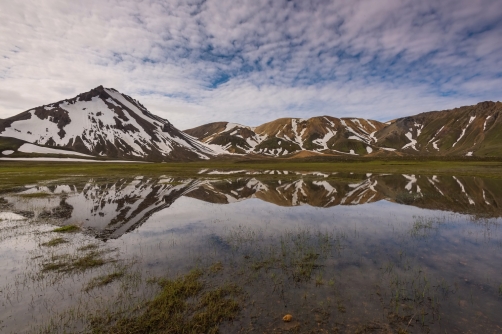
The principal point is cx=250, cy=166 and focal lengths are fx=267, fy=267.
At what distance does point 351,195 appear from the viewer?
44.2 metres

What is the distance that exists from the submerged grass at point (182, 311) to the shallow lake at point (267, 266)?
0.13 m

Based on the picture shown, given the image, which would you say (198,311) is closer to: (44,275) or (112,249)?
(44,275)

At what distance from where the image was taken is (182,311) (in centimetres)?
1130

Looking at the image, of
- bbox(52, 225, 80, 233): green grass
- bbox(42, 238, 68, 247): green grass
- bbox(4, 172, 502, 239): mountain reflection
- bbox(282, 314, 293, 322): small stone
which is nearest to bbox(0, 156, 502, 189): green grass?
bbox(4, 172, 502, 239): mountain reflection

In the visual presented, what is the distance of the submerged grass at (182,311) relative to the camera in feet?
33.3

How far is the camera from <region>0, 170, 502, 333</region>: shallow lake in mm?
10875

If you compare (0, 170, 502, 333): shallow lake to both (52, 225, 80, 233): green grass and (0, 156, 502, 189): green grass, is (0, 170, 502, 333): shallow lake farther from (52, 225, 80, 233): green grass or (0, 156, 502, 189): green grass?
(0, 156, 502, 189): green grass

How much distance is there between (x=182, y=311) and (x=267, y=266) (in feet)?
19.7

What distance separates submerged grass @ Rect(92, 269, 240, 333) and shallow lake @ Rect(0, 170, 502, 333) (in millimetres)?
133

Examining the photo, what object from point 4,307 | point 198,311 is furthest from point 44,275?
point 198,311

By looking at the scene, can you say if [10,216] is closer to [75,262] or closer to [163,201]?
[163,201]

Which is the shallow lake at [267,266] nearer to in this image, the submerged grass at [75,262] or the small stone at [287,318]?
the submerged grass at [75,262]

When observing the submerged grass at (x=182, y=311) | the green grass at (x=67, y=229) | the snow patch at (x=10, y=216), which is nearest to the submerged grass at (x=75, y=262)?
the submerged grass at (x=182, y=311)

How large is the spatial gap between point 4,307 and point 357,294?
15889 mm
